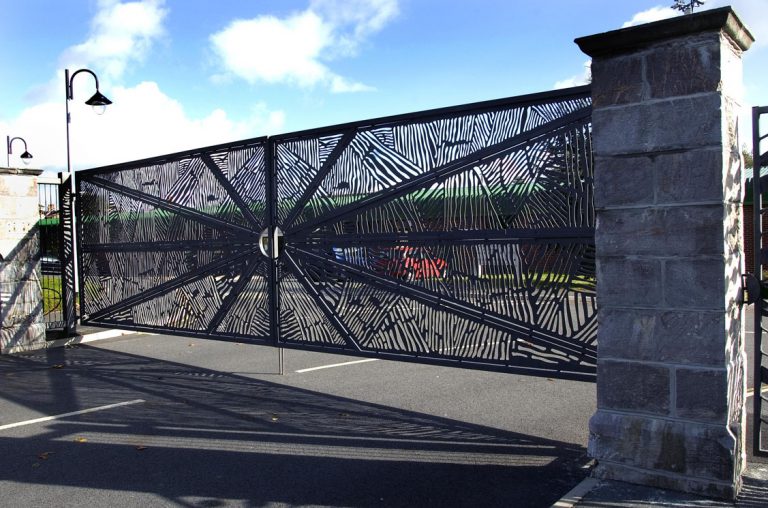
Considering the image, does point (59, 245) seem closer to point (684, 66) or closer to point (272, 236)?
point (272, 236)

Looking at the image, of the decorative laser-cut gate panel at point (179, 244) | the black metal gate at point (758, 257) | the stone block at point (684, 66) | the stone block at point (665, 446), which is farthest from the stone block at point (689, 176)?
the decorative laser-cut gate panel at point (179, 244)

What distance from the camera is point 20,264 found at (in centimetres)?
1012

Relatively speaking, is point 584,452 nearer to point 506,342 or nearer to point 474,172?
point 506,342

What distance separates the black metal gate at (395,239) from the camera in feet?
17.9

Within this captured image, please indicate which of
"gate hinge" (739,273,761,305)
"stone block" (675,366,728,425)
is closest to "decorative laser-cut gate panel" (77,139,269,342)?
"stone block" (675,366,728,425)

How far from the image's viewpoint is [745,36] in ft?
13.8

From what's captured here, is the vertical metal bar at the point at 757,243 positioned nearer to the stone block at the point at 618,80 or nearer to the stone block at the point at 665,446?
the stone block at the point at 665,446

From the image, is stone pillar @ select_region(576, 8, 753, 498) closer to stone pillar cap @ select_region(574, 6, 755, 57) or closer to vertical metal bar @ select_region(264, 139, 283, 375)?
stone pillar cap @ select_region(574, 6, 755, 57)

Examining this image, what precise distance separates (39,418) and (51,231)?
200 inches

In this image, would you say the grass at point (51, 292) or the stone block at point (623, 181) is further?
the grass at point (51, 292)

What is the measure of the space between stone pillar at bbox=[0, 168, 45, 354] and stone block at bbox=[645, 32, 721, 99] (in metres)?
9.32

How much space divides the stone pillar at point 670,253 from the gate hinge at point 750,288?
0.27 ft

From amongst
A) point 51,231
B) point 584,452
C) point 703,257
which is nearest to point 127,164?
point 51,231

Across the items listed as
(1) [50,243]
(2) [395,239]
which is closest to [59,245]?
(1) [50,243]
